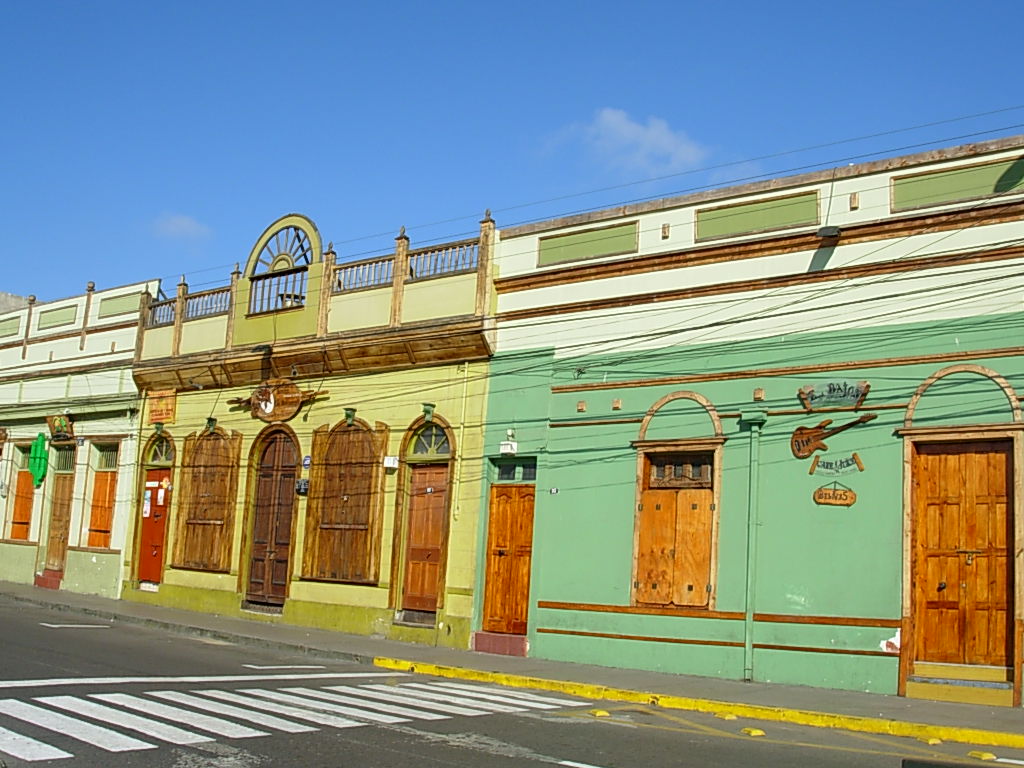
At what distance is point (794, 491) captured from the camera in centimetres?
1505

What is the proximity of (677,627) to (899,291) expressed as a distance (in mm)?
5699

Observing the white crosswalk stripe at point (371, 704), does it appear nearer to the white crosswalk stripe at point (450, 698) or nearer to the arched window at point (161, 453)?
the white crosswalk stripe at point (450, 698)

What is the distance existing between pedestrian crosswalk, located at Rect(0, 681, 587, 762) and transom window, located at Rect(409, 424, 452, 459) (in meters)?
6.71

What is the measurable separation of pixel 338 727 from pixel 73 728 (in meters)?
2.29

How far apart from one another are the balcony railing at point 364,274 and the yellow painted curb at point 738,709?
8217 mm

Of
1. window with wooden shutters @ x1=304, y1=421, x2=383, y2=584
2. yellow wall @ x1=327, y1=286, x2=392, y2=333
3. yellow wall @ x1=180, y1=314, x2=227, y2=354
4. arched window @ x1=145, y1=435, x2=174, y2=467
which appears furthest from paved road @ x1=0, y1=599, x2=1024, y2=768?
arched window @ x1=145, y1=435, x2=174, y2=467

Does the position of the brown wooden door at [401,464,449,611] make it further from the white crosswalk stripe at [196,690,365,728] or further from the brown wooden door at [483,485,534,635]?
the white crosswalk stripe at [196,690,365,728]

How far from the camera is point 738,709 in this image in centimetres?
1240

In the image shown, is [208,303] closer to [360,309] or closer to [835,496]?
[360,309]

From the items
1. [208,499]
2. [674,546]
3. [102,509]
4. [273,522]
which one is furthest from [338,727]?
[102,509]

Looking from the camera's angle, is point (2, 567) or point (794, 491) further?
point (2, 567)

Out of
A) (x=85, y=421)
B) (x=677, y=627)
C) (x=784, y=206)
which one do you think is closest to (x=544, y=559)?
(x=677, y=627)

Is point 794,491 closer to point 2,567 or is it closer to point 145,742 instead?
point 145,742

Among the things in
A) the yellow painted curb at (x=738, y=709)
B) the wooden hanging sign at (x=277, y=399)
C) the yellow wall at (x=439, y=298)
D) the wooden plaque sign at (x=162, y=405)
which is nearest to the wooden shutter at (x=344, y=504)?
the wooden hanging sign at (x=277, y=399)
